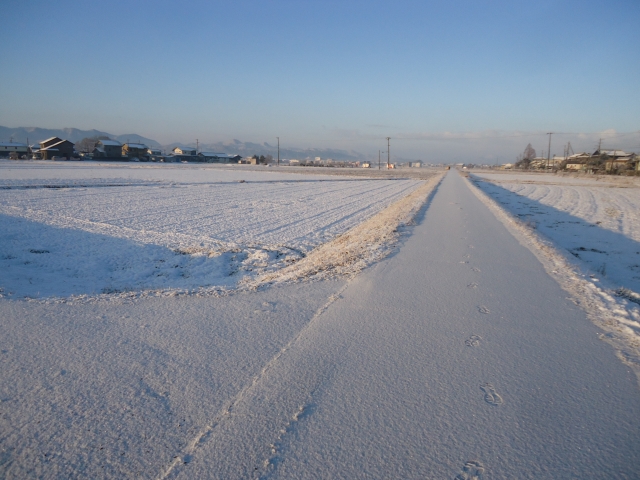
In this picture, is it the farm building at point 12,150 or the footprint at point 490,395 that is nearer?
the footprint at point 490,395

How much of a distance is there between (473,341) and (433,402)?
152cm

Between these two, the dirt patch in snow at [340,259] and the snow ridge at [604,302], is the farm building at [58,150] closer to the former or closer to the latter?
the dirt patch in snow at [340,259]

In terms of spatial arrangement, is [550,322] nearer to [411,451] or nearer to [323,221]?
[411,451]

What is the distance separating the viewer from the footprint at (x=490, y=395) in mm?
3504

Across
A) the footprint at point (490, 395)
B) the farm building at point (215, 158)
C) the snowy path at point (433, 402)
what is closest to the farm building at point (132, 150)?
the farm building at point (215, 158)

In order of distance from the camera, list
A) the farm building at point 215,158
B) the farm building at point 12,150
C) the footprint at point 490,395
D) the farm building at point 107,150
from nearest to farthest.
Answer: the footprint at point 490,395 < the farm building at point 12,150 < the farm building at point 107,150 < the farm building at point 215,158

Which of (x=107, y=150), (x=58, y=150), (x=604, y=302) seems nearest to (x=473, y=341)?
(x=604, y=302)

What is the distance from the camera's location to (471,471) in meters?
2.73

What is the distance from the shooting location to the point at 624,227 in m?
18.0

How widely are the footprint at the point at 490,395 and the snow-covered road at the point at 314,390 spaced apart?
2 cm

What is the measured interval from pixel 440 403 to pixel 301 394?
125 cm

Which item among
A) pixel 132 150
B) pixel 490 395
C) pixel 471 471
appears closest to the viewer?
pixel 471 471

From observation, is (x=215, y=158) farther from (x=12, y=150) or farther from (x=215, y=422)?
(x=215, y=422)

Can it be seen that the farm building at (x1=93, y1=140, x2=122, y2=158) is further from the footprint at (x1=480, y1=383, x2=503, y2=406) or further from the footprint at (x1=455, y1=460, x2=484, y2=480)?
A: the footprint at (x1=455, y1=460, x2=484, y2=480)
